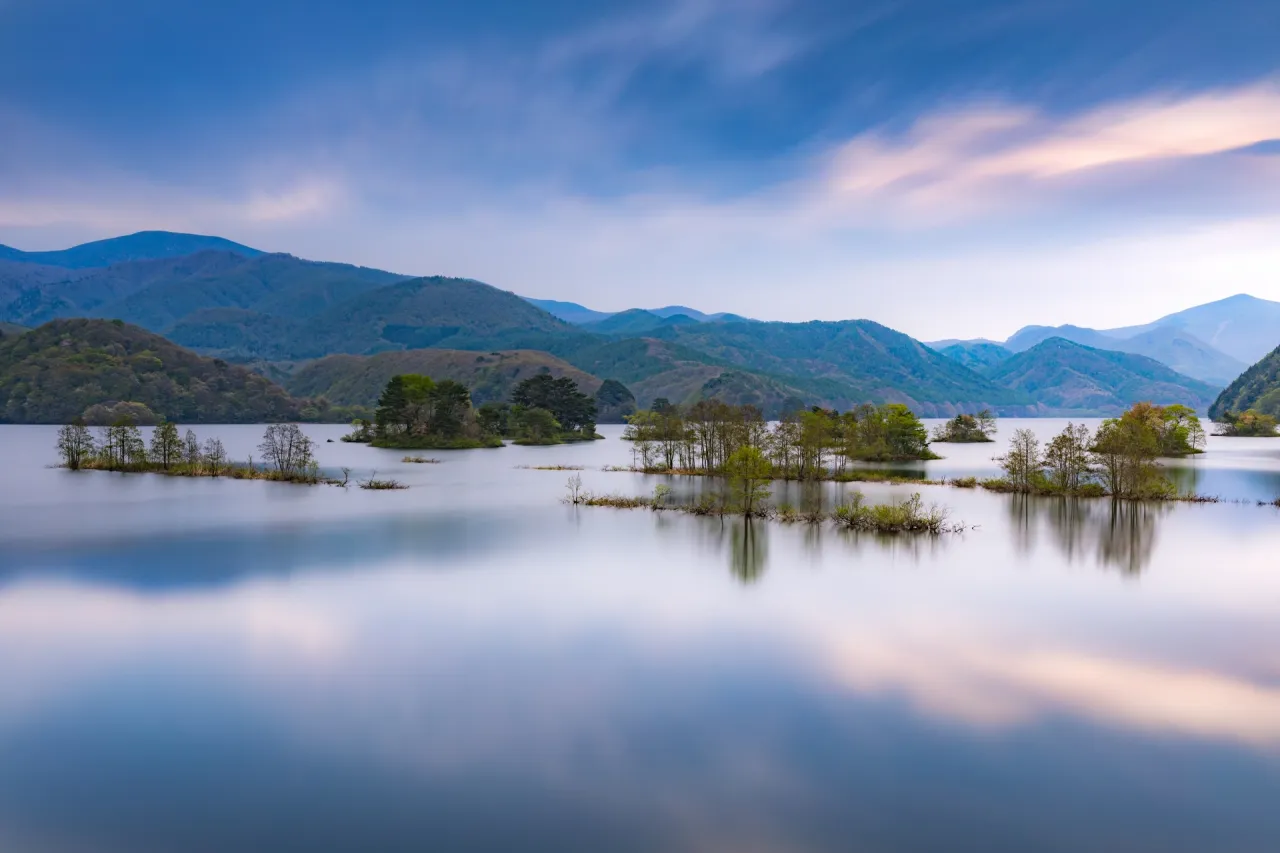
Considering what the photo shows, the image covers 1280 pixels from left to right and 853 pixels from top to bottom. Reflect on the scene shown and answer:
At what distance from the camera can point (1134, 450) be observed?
51031 mm

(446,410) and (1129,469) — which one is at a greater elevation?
(446,410)

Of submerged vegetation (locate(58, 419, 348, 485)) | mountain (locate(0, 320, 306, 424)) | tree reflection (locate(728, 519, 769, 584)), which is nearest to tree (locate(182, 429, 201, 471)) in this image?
submerged vegetation (locate(58, 419, 348, 485))

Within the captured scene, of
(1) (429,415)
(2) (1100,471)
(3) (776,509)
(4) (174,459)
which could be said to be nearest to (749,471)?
(3) (776,509)

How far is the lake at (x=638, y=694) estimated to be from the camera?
36.5 ft

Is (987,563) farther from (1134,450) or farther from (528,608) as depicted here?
(1134,450)

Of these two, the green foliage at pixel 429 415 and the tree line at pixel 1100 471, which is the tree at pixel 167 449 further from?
the tree line at pixel 1100 471

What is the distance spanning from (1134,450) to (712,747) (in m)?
48.4

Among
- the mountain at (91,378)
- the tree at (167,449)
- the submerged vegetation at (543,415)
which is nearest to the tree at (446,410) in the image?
the submerged vegetation at (543,415)

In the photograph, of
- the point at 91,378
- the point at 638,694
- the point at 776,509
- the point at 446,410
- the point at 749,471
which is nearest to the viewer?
the point at 638,694

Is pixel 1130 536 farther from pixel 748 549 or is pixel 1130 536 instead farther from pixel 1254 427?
pixel 1254 427

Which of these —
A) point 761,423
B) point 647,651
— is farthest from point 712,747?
point 761,423

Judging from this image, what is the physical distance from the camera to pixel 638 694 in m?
16.2

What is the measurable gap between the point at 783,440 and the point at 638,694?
4862cm

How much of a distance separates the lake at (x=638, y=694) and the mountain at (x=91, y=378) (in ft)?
542
